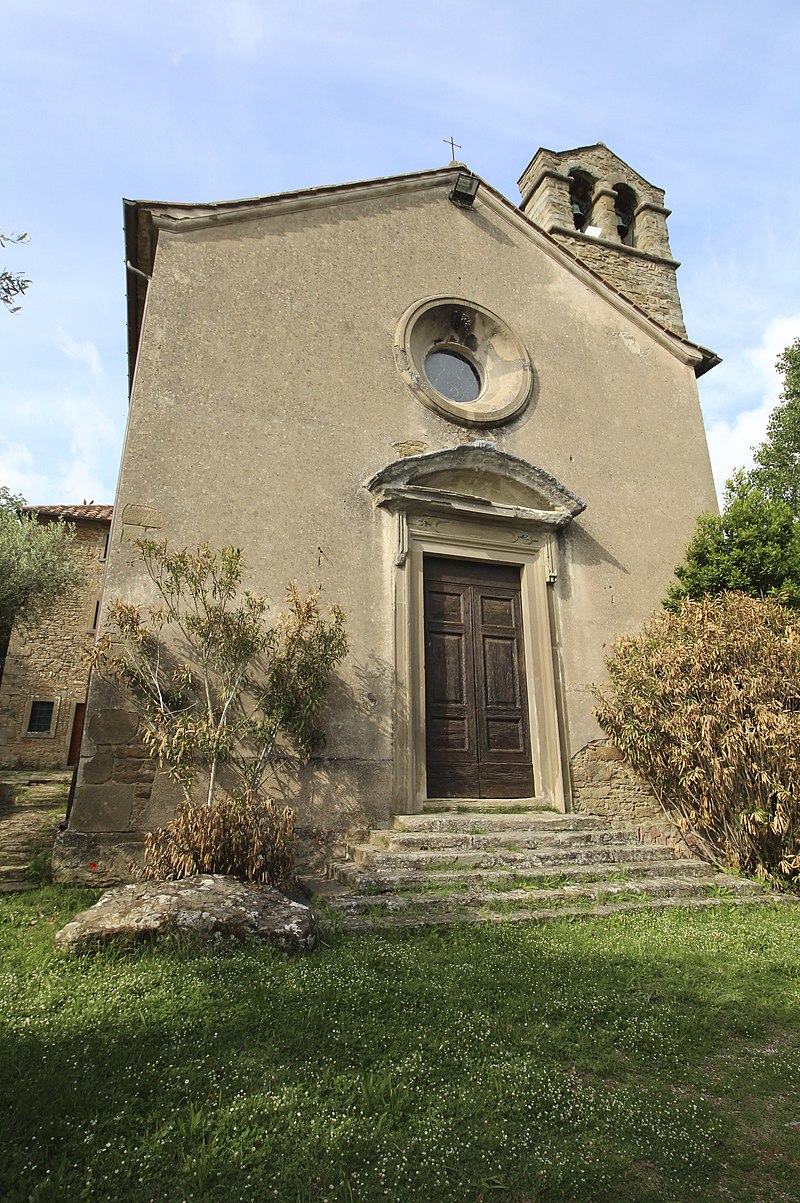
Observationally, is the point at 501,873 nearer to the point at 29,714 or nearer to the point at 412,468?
the point at 412,468

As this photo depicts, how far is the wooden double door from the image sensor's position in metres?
6.81

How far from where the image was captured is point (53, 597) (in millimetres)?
14875

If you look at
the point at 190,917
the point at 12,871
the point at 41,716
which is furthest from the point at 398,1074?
the point at 41,716

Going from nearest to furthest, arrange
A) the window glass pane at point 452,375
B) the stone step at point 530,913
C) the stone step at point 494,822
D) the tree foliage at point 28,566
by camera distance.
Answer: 1. the stone step at point 530,913
2. the stone step at point 494,822
3. the window glass pane at point 452,375
4. the tree foliage at point 28,566

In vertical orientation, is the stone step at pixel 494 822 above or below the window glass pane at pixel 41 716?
below

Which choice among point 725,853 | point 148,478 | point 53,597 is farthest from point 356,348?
point 53,597

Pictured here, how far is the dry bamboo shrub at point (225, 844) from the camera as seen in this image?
4.52 meters

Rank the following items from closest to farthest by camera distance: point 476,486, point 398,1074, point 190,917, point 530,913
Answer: point 398,1074 < point 190,917 < point 530,913 < point 476,486

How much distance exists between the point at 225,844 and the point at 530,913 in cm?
211

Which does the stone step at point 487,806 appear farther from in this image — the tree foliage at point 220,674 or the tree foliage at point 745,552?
the tree foliage at point 745,552

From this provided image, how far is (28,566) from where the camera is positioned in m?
13.3

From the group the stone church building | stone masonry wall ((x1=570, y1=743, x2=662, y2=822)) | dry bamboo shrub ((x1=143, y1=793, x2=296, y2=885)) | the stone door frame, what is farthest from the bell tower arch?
dry bamboo shrub ((x1=143, y1=793, x2=296, y2=885))

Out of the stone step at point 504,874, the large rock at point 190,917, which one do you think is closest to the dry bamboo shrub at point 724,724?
the stone step at point 504,874

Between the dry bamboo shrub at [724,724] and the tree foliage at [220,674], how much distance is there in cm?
309
